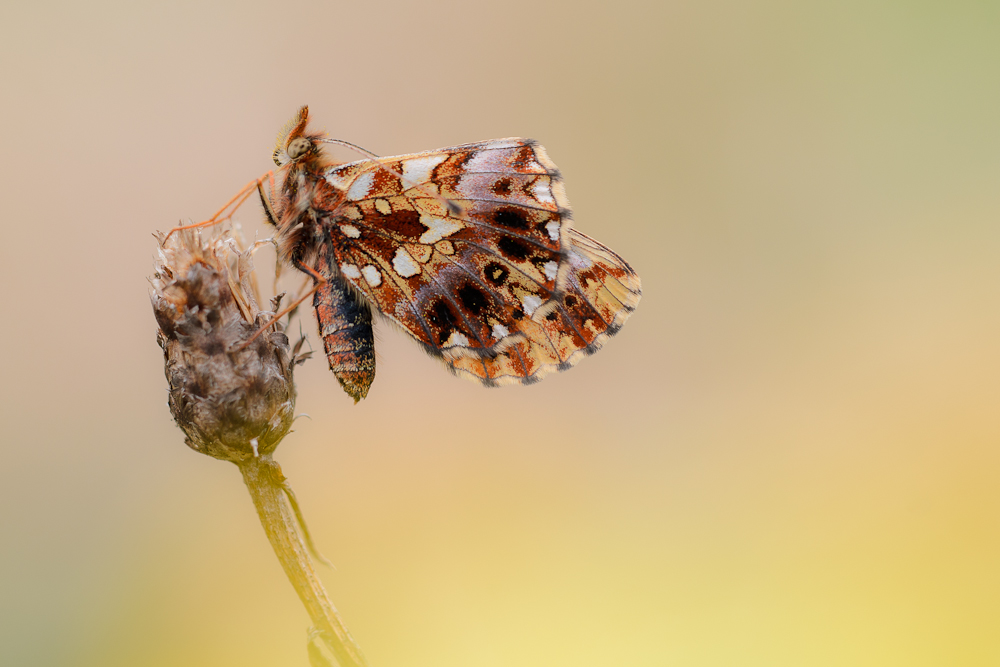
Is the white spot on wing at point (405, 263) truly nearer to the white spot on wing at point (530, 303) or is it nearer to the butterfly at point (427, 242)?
the butterfly at point (427, 242)

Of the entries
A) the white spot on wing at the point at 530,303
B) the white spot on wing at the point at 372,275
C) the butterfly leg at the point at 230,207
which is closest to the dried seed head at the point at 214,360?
the butterfly leg at the point at 230,207

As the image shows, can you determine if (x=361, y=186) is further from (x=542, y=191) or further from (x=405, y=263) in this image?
(x=542, y=191)

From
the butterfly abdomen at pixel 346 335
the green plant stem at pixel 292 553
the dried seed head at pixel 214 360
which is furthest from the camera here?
the butterfly abdomen at pixel 346 335

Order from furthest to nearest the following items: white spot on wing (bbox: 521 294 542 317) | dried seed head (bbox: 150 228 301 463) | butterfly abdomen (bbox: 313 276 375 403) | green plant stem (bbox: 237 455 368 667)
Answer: white spot on wing (bbox: 521 294 542 317)
butterfly abdomen (bbox: 313 276 375 403)
dried seed head (bbox: 150 228 301 463)
green plant stem (bbox: 237 455 368 667)

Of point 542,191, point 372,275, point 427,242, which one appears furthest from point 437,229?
point 542,191

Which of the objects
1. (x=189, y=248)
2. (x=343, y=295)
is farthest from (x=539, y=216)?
(x=189, y=248)

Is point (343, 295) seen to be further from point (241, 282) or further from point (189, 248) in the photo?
point (189, 248)

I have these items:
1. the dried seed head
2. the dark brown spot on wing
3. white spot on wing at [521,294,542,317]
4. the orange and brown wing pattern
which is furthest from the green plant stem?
white spot on wing at [521,294,542,317]

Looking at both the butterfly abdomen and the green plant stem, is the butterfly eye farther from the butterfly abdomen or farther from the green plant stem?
the green plant stem

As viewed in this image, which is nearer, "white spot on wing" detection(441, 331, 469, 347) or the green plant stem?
the green plant stem
